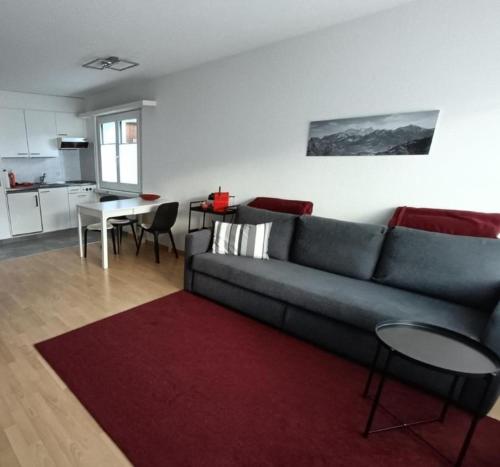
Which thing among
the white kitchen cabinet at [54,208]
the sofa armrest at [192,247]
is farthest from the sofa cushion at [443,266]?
the white kitchen cabinet at [54,208]

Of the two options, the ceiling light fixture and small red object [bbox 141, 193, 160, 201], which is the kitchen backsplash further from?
the ceiling light fixture

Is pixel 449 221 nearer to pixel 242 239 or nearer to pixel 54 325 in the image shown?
pixel 242 239

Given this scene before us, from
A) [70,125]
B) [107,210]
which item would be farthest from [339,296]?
[70,125]

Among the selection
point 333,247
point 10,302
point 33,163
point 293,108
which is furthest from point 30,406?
point 33,163

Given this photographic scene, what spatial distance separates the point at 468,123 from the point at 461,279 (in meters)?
1.12

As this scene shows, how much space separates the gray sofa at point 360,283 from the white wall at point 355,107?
0.38 metres

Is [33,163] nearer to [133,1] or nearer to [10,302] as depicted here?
[10,302]

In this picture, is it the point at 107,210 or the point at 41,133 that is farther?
the point at 41,133

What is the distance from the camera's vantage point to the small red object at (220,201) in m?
3.33

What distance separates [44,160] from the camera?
5590mm

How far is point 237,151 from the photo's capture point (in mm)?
3449

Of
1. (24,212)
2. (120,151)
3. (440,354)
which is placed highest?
(120,151)

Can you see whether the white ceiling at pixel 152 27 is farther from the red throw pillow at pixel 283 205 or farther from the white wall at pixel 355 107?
the red throw pillow at pixel 283 205

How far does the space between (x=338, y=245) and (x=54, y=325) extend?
7.83 feet
